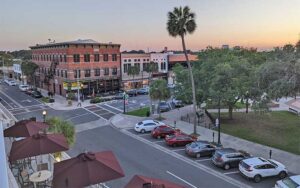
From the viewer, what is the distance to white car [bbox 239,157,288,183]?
738 inches

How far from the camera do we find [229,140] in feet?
90.0

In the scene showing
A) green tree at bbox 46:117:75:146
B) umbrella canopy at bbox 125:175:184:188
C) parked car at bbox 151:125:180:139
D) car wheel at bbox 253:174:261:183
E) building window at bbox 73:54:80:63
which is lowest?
car wheel at bbox 253:174:261:183

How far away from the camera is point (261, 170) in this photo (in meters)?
18.8

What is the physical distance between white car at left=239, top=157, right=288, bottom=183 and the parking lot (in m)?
0.44

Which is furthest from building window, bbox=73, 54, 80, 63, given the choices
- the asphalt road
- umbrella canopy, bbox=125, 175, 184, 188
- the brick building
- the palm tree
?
umbrella canopy, bbox=125, 175, 184, 188

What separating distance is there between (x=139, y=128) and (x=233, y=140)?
32.1 ft

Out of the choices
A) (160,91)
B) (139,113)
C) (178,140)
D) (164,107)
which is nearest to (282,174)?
(178,140)

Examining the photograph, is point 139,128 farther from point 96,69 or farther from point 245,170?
point 96,69

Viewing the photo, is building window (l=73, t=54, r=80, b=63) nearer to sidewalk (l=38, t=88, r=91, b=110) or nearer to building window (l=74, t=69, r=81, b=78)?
building window (l=74, t=69, r=81, b=78)

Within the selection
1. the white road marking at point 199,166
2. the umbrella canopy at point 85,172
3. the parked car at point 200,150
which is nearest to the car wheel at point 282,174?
the white road marking at point 199,166

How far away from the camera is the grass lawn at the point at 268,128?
26.0 meters

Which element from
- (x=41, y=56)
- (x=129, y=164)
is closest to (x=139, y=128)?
(x=129, y=164)

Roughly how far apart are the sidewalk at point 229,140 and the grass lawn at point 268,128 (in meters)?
1.04

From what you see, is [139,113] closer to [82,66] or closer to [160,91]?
[160,91]
